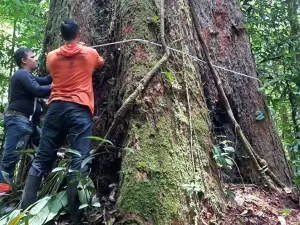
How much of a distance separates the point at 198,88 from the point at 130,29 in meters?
0.94

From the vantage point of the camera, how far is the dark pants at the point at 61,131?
13.1ft

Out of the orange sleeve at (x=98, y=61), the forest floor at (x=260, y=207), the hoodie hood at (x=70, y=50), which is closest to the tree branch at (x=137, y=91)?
the orange sleeve at (x=98, y=61)

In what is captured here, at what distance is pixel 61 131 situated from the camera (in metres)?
4.18

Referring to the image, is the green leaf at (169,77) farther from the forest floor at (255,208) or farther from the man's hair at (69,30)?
the forest floor at (255,208)

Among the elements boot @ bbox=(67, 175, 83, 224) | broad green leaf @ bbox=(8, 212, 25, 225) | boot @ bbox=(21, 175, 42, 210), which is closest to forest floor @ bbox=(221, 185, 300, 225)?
boot @ bbox=(67, 175, 83, 224)

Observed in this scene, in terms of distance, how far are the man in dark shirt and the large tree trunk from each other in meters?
0.74

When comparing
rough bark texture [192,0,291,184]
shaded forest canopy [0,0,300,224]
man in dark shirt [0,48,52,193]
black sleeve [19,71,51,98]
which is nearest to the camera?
shaded forest canopy [0,0,300,224]

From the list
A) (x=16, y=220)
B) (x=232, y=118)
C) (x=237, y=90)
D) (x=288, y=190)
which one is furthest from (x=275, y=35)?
(x=16, y=220)

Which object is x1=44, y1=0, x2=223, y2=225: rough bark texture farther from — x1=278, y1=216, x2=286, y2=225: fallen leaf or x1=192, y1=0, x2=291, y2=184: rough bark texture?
x1=192, y1=0, x2=291, y2=184: rough bark texture

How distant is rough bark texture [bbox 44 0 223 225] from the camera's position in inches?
137

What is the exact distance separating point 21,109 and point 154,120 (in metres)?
2.05

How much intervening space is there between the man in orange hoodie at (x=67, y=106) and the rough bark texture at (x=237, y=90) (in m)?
1.63

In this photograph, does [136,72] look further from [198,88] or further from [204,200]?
[204,200]

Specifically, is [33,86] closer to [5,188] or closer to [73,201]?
[5,188]
